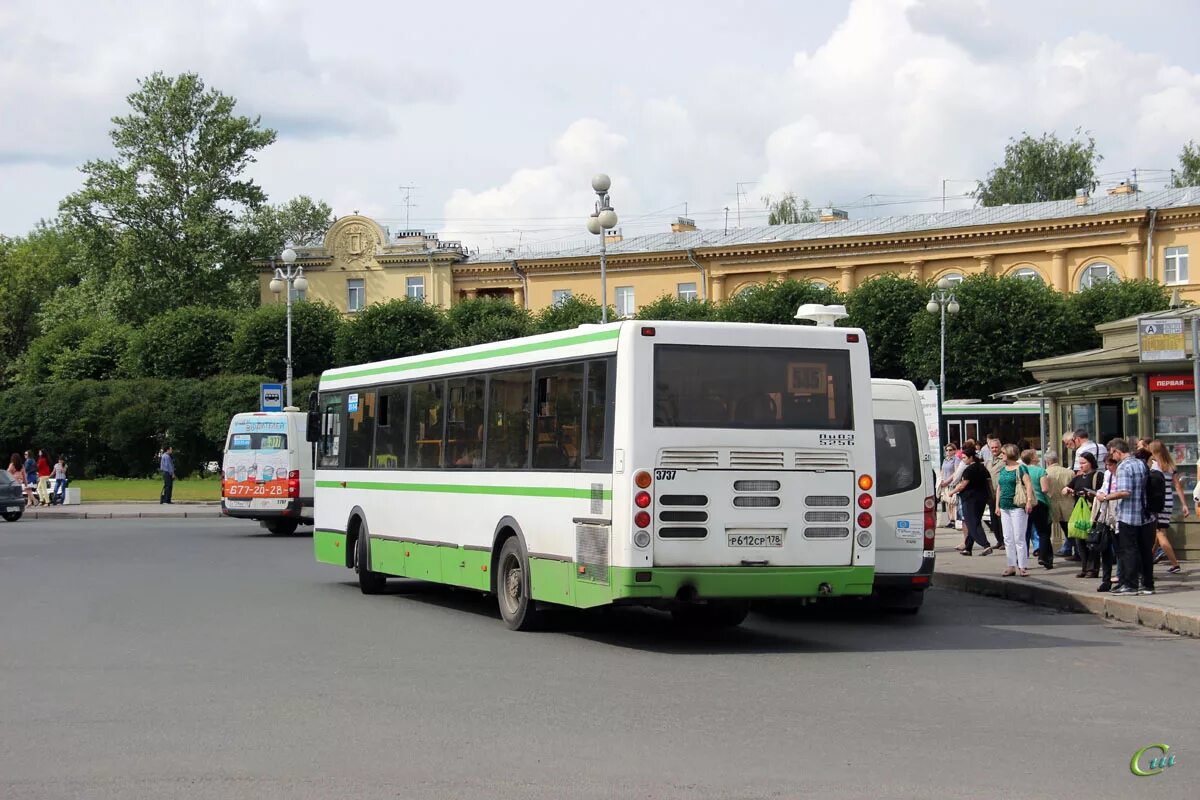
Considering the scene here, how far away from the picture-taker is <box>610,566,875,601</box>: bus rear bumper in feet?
41.8

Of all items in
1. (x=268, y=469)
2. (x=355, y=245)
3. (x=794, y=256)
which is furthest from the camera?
(x=355, y=245)

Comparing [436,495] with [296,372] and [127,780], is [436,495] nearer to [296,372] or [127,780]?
[127,780]

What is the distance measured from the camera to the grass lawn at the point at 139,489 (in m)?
52.5

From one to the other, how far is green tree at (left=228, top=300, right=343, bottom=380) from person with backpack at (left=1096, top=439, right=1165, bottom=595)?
204ft

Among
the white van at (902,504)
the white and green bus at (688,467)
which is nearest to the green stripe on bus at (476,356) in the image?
the white and green bus at (688,467)

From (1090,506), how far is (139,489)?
4753 centimetres

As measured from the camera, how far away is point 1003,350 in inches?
2594

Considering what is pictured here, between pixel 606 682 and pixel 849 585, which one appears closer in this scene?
pixel 606 682

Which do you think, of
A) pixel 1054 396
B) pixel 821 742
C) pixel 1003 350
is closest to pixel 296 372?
pixel 1003 350

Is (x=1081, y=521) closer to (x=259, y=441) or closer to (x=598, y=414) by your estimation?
(x=598, y=414)

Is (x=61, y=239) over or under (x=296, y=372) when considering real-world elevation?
over

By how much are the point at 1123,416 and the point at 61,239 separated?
9809cm

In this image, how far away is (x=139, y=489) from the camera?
59875 millimetres

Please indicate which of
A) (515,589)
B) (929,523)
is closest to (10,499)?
(515,589)
